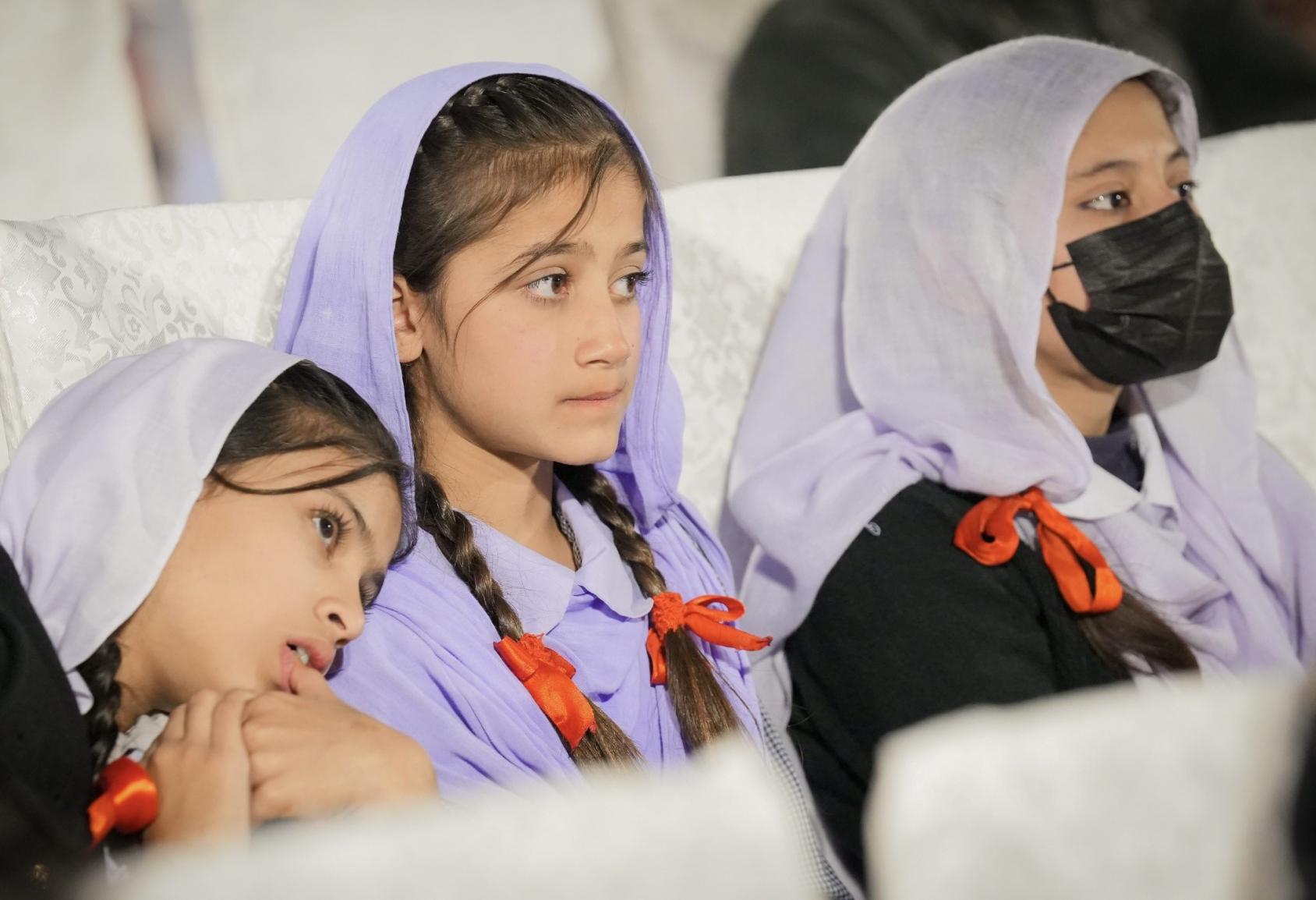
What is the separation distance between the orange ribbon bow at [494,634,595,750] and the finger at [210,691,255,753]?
0.94 feet

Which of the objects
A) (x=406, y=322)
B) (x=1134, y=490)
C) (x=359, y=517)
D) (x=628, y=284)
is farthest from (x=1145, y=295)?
(x=359, y=517)

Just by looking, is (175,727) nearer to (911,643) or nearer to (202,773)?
(202,773)

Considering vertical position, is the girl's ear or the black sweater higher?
the girl's ear

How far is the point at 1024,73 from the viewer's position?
5.63 ft

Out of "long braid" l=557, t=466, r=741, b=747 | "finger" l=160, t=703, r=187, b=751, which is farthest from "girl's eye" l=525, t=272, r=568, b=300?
"finger" l=160, t=703, r=187, b=751

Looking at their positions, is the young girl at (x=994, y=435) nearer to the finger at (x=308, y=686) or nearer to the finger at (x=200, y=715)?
the finger at (x=308, y=686)

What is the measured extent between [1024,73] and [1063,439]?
0.56 metres

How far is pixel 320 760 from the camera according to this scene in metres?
0.93

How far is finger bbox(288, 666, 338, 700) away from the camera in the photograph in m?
1.02

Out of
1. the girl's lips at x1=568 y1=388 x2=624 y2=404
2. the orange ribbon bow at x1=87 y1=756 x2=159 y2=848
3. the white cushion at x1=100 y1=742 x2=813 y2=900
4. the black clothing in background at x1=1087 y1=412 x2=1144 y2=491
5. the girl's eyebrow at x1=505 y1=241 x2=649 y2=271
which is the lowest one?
the black clothing in background at x1=1087 y1=412 x2=1144 y2=491

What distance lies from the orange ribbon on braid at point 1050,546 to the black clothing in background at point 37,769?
1.06 metres

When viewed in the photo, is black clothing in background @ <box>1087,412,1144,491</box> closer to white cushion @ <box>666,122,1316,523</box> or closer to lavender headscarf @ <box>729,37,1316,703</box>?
lavender headscarf @ <box>729,37,1316,703</box>

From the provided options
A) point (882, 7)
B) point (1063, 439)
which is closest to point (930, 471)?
point (1063, 439)

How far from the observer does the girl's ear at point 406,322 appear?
4.22ft
